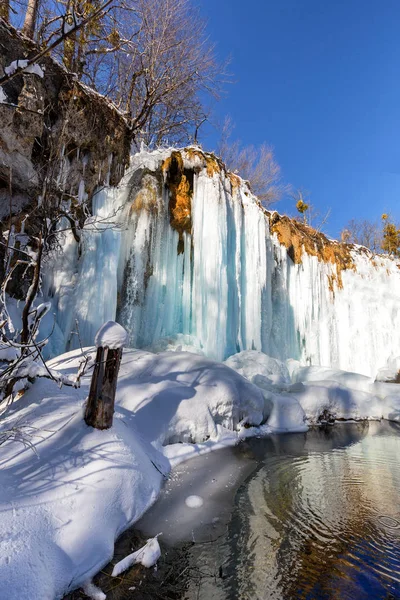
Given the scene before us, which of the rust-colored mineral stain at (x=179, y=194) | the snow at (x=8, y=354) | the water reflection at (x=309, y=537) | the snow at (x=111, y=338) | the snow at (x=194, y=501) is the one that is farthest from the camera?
the rust-colored mineral stain at (x=179, y=194)

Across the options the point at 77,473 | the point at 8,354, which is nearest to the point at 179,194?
the point at 8,354

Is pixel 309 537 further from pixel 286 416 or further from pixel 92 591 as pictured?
pixel 286 416

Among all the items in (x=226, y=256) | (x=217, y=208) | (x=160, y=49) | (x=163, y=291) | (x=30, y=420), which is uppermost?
(x=160, y=49)

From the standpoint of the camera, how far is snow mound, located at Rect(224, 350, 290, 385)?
8.40 metres

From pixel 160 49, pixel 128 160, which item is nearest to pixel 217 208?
pixel 128 160

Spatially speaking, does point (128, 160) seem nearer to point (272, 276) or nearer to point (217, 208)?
point (217, 208)

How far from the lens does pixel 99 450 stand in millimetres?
2824

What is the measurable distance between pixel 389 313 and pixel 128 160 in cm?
1284

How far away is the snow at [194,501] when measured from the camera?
301cm

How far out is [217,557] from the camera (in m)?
2.25

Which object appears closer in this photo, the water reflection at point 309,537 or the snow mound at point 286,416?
the water reflection at point 309,537

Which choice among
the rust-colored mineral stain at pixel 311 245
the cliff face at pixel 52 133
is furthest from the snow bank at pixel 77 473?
the rust-colored mineral stain at pixel 311 245

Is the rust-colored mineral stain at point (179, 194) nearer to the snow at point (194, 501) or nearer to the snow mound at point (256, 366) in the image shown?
the snow mound at point (256, 366)

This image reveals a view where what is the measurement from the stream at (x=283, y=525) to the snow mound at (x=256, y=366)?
11.8ft
